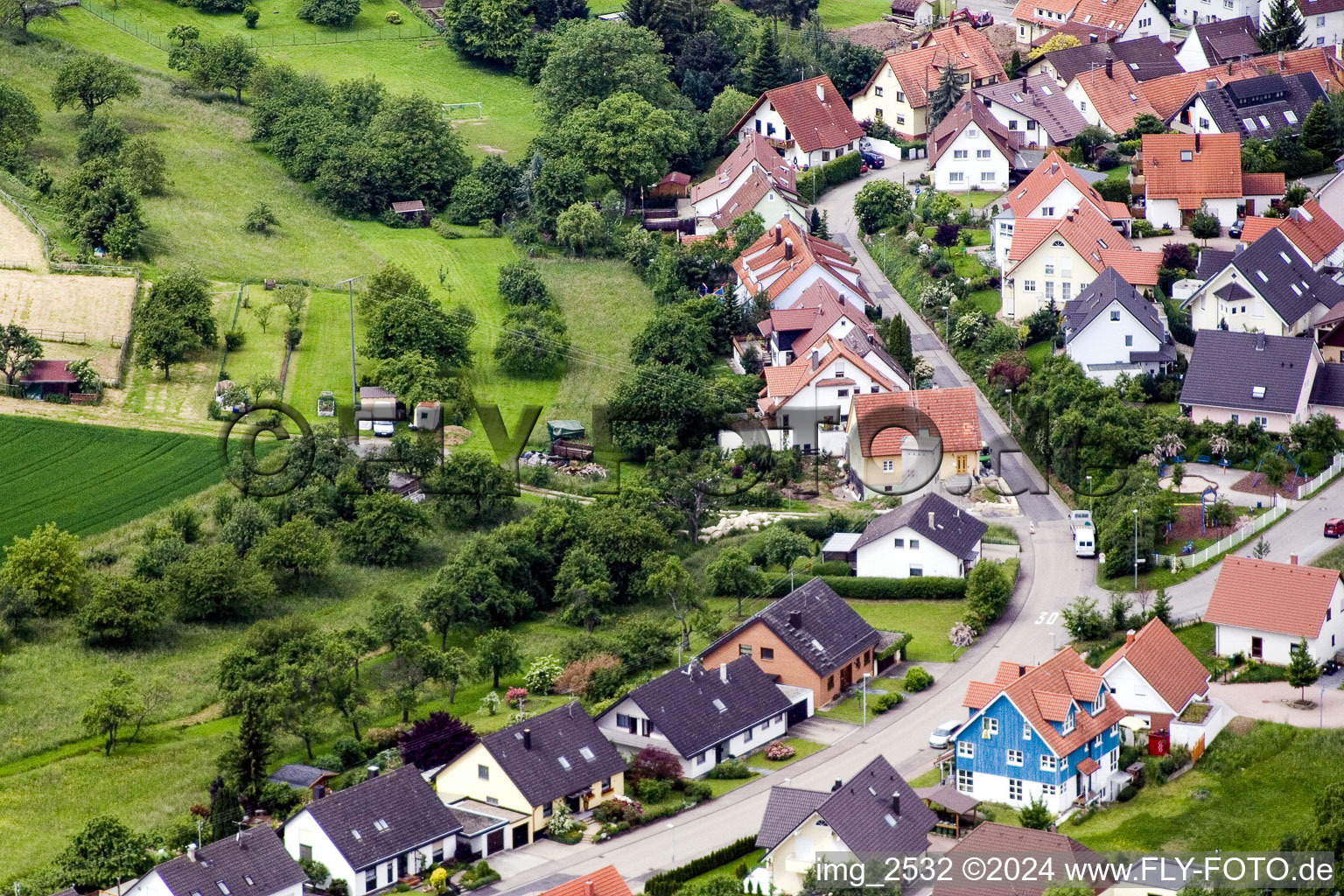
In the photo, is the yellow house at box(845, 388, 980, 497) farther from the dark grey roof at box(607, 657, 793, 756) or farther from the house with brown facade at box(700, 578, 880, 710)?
the dark grey roof at box(607, 657, 793, 756)

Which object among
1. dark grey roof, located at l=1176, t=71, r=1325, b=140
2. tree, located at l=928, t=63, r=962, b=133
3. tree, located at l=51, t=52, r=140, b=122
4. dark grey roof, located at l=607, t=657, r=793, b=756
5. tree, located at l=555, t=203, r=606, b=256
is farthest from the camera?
tree, located at l=928, t=63, r=962, b=133

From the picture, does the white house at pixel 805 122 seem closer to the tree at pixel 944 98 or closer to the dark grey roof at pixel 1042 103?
the tree at pixel 944 98

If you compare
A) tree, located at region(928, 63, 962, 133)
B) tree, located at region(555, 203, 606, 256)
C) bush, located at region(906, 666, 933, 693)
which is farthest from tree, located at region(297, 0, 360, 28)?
bush, located at region(906, 666, 933, 693)

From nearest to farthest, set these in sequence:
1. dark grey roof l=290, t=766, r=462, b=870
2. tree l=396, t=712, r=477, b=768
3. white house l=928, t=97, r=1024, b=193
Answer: dark grey roof l=290, t=766, r=462, b=870, tree l=396, t=712, r=477, b=768, white house l=928, t=97, r=1024, b=193

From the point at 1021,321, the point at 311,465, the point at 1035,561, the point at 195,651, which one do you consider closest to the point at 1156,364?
the point at 1021,321

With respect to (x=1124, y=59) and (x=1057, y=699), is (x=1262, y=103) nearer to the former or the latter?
(x=1124, y=59)

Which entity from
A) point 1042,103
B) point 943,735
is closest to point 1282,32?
point 1042,103
